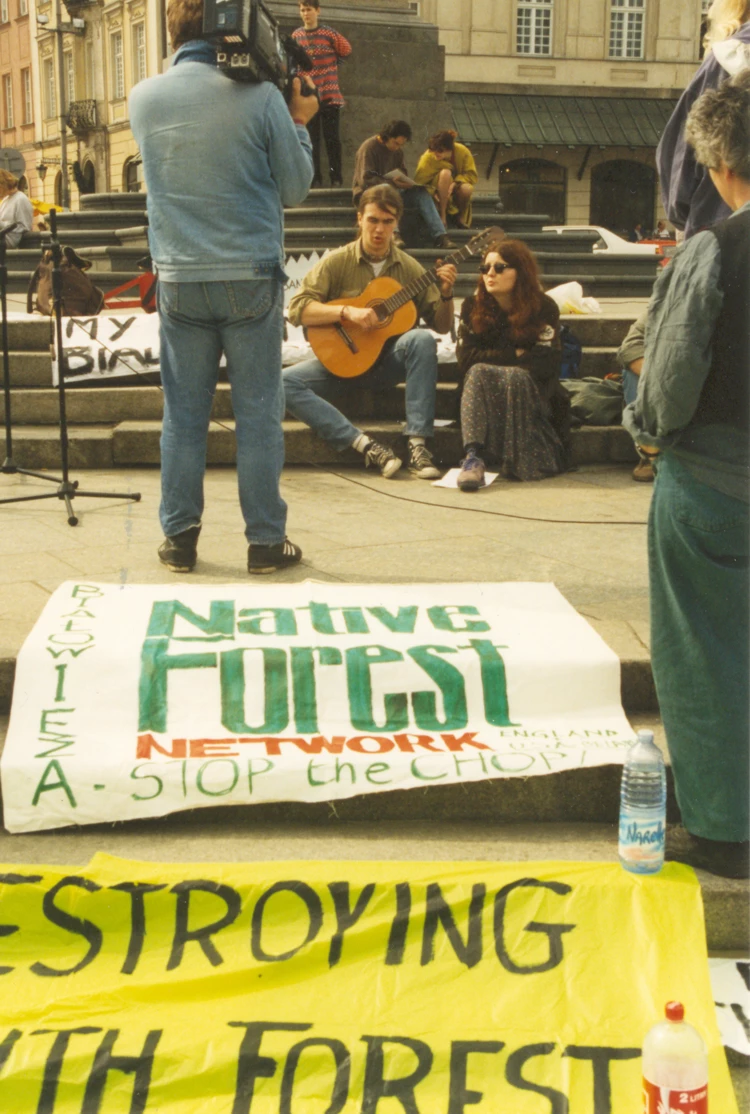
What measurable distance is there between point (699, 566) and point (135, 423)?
4.86m

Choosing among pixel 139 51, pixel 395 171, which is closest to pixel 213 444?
pixel 395 171

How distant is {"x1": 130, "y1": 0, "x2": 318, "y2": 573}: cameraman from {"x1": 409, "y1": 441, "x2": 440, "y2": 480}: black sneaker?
2.14 m

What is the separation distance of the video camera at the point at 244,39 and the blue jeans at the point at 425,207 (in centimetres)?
619

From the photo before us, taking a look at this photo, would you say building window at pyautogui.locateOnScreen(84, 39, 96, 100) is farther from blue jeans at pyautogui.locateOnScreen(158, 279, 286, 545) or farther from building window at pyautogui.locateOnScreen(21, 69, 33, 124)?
blue jeans at pyautogui.locateOnScreen(158, 279, 286, 545)

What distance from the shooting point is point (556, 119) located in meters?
33.3

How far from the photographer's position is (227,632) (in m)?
3.78

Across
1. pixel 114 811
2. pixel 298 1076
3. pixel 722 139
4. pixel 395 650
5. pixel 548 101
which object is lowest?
pixel 298 1076

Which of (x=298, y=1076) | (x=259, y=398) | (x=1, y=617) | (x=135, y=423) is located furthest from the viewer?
(x=135, y=423)

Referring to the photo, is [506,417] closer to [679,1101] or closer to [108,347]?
[108,347]

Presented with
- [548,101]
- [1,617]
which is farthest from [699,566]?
[548,101]

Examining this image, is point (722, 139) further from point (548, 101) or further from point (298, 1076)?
point (548, 101)

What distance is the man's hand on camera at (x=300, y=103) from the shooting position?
4.60m

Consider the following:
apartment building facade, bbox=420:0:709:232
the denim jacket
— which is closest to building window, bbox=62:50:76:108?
apartment building facade, bbox=420:0:709:232

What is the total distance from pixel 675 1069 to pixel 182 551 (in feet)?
9.22
